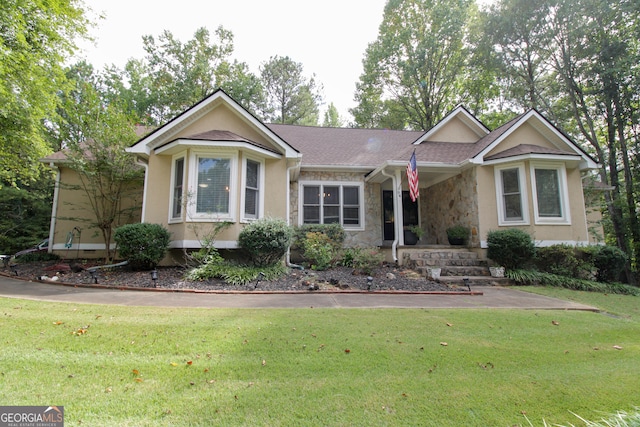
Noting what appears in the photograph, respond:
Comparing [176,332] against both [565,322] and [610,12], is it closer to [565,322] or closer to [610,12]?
[565,322]

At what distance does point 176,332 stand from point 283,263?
5.14 meters

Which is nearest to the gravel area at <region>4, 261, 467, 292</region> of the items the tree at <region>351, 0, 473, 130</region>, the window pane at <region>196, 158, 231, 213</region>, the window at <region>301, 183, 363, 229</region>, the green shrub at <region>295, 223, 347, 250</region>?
the green shrub at <region>295, 223, 347, 250</region>

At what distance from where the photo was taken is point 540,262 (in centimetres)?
891

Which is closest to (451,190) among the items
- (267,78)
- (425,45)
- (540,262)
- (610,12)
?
(540,262)

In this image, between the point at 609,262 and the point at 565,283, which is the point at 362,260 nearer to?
the point at 565,283

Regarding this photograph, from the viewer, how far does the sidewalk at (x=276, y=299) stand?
16.7 ft

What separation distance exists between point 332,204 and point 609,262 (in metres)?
8.36

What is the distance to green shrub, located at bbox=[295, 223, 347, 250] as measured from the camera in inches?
378

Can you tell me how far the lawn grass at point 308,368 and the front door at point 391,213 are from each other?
23.8ft

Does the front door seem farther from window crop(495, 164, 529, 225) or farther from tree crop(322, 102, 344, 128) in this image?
tree crop(322, 102, 344, 128)

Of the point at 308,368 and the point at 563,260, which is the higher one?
the point at 563,260

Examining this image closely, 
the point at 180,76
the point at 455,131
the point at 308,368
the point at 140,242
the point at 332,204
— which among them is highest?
the point at 180,76

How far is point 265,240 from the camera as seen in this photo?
24.5ft

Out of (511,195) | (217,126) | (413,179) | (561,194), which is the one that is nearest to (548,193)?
(561,194)
